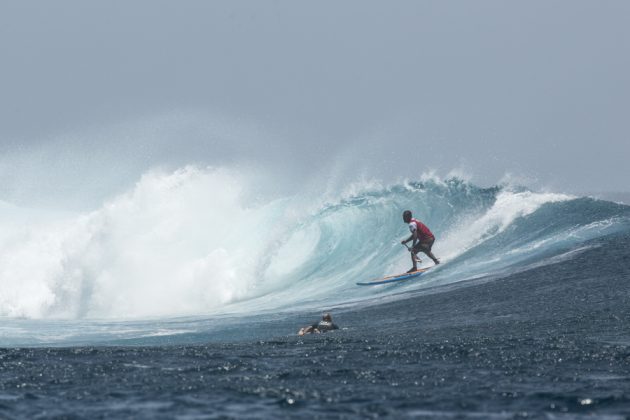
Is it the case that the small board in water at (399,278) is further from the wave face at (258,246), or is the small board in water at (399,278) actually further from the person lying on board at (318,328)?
the person lying on board at (318,328)

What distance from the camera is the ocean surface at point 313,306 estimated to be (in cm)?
829

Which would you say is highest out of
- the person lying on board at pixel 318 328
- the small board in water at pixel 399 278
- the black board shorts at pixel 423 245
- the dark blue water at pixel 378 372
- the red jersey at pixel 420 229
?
the red jersey at pixel 420 229

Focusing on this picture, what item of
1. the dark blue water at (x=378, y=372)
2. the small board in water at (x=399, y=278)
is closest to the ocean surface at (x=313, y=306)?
the dark blue water at (x=378, y=372)

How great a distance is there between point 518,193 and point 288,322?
12745 mm

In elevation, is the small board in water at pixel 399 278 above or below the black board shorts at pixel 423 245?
below

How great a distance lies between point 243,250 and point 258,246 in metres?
0.72

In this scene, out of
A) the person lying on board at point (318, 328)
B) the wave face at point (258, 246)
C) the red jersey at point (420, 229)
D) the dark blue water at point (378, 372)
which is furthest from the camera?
the wave face at point (258, 246)

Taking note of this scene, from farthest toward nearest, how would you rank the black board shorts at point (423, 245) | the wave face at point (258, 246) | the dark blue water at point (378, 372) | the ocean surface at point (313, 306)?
the wave face at point (258, 246) < the black board shorts at point (423, 245) < the ocean surface at point (313, 306) < the dark blue water at point (378, 372)

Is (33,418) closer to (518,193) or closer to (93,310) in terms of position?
(93,310)

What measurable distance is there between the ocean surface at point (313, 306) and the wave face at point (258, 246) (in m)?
0.08

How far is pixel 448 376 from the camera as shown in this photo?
363 inches

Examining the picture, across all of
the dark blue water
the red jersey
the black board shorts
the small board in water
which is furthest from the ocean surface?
the red jersey

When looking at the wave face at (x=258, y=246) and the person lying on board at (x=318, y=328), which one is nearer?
the person lying on board at (x=318, y=328)

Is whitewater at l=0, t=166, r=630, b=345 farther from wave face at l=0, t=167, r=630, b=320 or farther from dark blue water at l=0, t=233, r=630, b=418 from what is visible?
dark blue water at l=0, t=233, r=630, b=418
